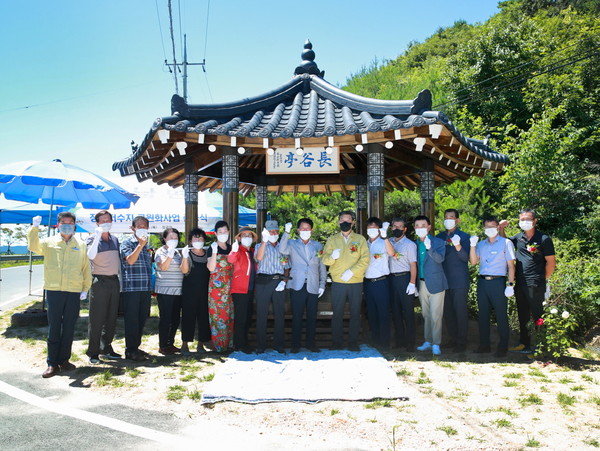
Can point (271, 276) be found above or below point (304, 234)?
below

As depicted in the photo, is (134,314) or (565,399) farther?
(134,314)

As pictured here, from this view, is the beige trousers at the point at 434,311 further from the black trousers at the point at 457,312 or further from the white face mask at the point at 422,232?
the white face mask at the point at 422,232

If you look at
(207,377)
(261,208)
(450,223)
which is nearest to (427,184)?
(450,223)

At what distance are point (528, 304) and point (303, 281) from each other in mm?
3053

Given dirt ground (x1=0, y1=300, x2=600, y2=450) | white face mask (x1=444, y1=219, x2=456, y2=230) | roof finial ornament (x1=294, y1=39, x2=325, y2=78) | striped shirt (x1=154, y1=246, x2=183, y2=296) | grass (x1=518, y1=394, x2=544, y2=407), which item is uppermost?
roof finial ornament (x1=294, y1=39, x2=325, y2=78)

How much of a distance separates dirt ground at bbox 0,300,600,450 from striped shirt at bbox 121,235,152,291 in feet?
3.11

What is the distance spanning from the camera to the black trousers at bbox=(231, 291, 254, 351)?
5.92 m

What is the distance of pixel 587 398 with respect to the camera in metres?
4.31

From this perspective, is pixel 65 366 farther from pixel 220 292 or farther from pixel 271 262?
pixel 271 262

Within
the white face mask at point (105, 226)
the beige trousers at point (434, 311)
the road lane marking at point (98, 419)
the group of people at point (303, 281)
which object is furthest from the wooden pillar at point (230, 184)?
the road lane marking at point (98, 419)

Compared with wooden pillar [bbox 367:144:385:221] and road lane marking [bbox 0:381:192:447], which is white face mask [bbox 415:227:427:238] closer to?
wooden pillar [bbox 367:144:385:221]

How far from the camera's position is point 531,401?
13.8 feet

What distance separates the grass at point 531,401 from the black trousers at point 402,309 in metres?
2.06

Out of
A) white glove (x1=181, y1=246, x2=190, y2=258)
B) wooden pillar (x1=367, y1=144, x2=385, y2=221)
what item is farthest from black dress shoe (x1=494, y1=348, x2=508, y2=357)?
white glove (x1=181, y1=246, x2=190, y2=258)
